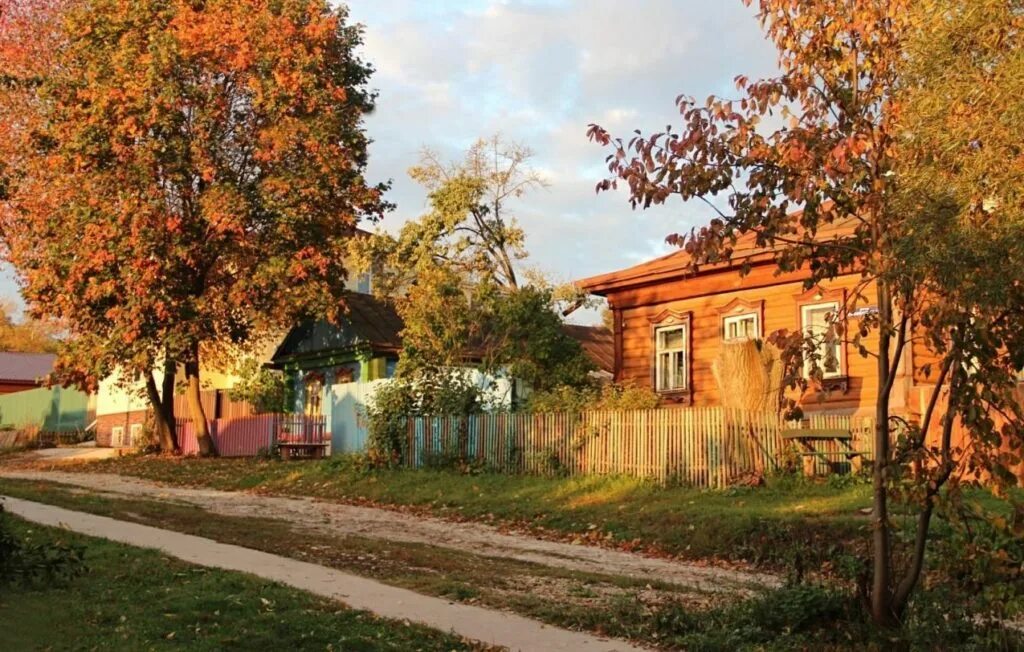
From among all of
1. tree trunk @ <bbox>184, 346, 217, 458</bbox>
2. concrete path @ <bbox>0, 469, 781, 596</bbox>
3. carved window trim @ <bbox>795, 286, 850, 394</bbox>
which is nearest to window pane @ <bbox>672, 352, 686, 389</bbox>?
carved window trim @ <bbox>795, 286, 850, 394</bbox>

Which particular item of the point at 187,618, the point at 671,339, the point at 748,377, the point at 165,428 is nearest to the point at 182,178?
the point at 165,428

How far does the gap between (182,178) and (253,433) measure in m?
8.35

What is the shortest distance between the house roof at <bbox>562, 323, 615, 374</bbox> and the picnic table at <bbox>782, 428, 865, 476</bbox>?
24790mm

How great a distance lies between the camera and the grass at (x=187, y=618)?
758 cm

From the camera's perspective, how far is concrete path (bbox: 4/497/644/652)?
8062 mm

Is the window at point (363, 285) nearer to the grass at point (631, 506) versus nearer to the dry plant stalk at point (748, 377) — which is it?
the grass at point (631, 506)

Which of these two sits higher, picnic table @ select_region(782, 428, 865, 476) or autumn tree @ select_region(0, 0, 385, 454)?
autumn tree @ select_region(0, 0, 385, 454)

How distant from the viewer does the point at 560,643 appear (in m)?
7.95

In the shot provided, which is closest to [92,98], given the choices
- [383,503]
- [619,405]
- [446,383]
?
[446,383]

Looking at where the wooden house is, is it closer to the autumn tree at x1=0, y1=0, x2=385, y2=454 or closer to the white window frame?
the autumn tree at x1=0, y1=0, x2=385, y2=454

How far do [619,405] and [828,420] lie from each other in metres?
4.13

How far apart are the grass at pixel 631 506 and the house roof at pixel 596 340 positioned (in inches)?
837

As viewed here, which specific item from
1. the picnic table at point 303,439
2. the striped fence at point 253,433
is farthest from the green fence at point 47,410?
A: the picnic table at point 303,439

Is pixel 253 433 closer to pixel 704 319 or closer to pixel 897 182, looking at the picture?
pixel 704 319
